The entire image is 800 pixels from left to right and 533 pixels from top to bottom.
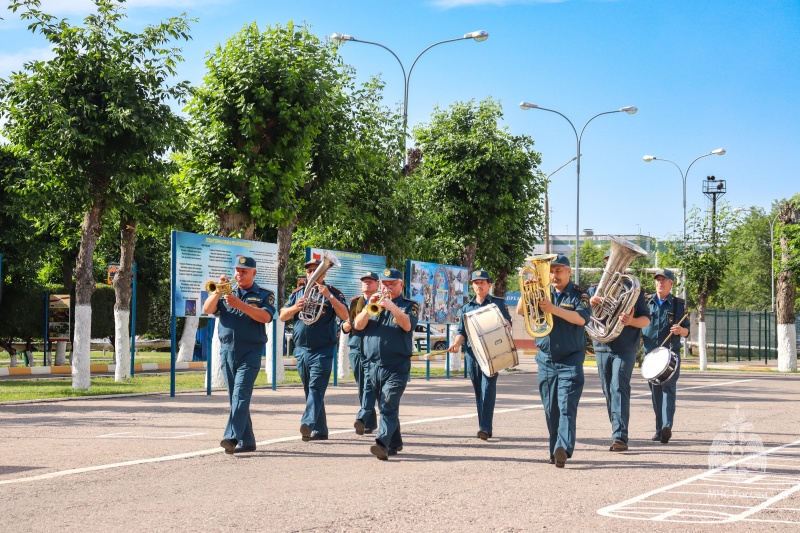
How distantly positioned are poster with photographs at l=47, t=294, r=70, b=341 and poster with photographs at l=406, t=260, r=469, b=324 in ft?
42.0

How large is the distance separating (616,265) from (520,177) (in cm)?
2047

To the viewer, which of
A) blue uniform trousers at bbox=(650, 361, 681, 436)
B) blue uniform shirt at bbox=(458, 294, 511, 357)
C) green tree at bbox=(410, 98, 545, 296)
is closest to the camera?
blue uniform shirt at bbox=(458, 294, 511, 357)

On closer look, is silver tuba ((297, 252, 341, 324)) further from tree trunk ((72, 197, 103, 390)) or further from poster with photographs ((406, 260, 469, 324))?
poster with photographs ((406, 260, 469, 324))

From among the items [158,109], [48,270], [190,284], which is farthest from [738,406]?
[48,270]

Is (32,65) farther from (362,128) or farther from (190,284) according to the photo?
(362,128)

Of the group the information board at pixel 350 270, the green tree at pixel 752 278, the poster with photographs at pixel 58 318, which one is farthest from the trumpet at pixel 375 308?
the green tree at pixel 752 278

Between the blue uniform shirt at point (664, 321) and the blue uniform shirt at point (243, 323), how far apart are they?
4.98 metres

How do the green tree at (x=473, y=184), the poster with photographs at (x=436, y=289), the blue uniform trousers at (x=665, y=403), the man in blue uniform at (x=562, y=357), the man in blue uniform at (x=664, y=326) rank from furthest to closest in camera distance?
the green tree at (x=473, y=184) → the poster with photographs at (x=436, y=289) → the man in blue uniform at (x=664, y=326) → the blue uniform trousers at (x=665, y=403) → the man in blue uniform at (x=562, y=357)

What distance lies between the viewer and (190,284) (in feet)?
62.0

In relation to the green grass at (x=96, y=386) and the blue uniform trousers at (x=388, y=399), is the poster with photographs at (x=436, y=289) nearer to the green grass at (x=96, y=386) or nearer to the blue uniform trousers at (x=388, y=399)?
the green grass at (x=96, y=386)

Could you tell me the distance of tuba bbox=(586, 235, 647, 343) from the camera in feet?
38.1

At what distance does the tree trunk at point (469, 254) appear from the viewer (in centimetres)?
3241

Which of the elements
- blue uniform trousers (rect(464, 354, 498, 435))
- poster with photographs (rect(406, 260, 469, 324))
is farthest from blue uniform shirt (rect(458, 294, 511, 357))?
poster with photographs (rect(406, 260, 469, 324))

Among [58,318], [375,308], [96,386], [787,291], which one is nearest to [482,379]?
[375,308]
